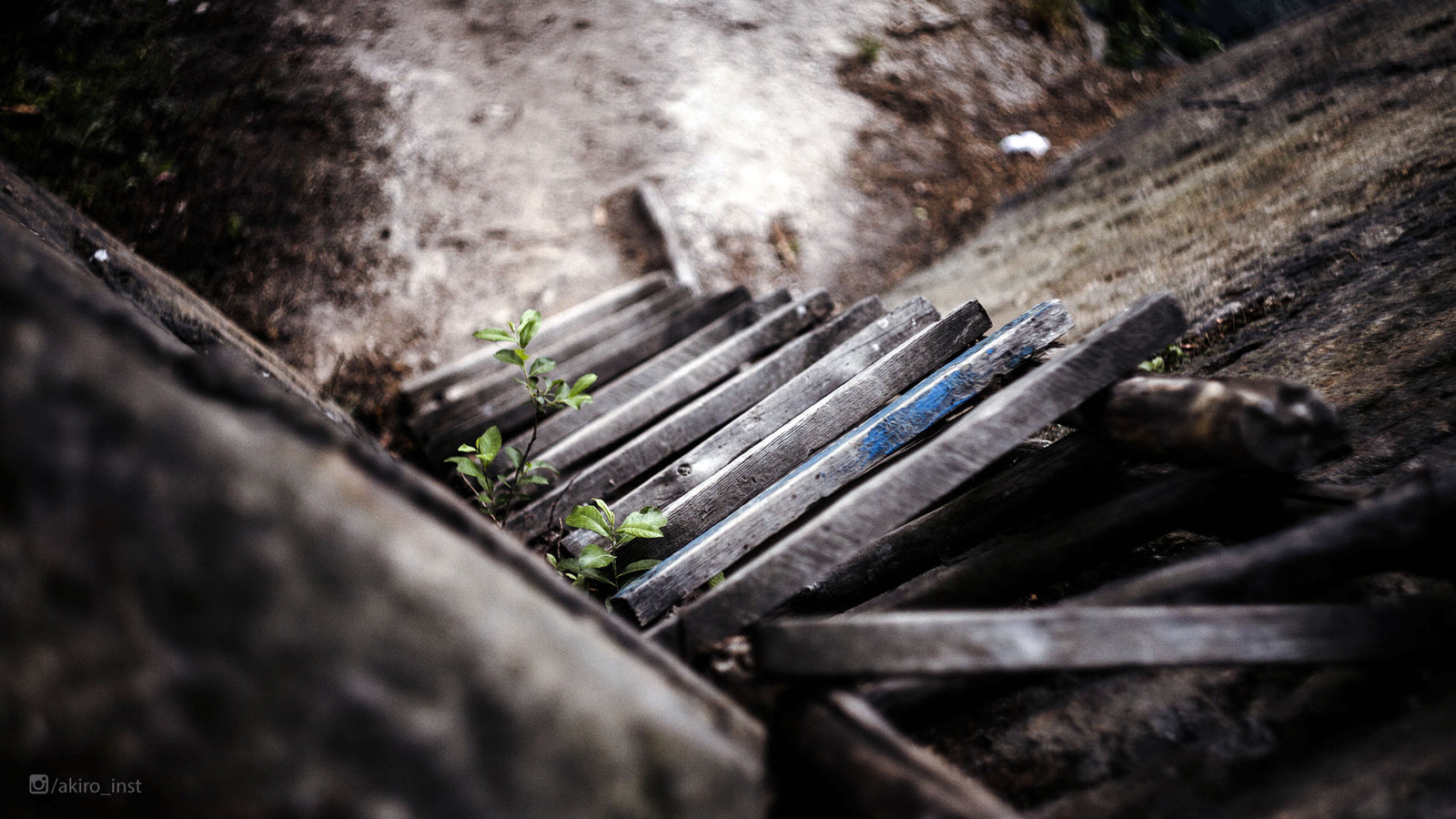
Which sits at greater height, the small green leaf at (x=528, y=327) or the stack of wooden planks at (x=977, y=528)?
the small green leaf at (x=528, y=327)

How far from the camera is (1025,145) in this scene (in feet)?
19.1

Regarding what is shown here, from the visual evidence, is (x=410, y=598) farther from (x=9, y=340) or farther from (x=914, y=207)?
(x=914, y=207)

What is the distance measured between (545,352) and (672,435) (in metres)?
1.63

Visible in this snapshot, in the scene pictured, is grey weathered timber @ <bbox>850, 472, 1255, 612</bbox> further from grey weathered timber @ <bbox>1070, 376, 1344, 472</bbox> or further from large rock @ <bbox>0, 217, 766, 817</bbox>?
large rock @ <bbox>0, 217, 766, 817</bbox>

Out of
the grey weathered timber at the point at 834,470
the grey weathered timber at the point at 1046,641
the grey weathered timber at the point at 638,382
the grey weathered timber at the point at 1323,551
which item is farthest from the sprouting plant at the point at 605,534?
the grey weathered timber at the point at 1323,551

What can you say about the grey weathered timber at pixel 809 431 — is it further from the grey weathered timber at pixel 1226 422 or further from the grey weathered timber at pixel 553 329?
the grey weathered timber at pixel 553 329

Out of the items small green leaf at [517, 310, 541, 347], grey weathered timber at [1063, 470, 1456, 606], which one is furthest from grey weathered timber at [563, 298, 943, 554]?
grey weathered timber at [1063, 470, 1456, 606]

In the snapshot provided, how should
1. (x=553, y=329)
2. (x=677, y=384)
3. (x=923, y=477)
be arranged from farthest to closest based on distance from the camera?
(x=553, y=329)
(x=677, y=384)
(x=923, y=477)

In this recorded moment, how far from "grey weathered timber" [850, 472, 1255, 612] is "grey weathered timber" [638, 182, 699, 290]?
10.1 ft

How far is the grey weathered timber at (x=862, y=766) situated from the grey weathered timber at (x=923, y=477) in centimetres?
23

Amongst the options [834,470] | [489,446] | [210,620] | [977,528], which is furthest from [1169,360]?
[210,620]

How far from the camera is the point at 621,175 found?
5004 mm

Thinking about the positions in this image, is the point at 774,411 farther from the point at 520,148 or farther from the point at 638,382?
the point at 520,148

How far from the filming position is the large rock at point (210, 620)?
2.08ft
